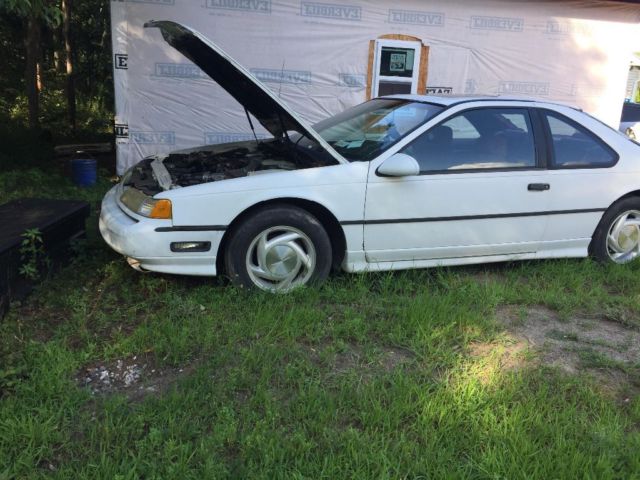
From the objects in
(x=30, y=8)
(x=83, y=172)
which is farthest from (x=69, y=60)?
(x=30, y=8)

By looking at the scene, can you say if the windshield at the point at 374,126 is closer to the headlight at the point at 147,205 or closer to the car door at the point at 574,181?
the car door at the point at 574,181

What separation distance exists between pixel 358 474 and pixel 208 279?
223cm

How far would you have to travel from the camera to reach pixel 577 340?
3.55 m

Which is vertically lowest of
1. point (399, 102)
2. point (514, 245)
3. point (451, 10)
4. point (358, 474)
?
point (358, 474)

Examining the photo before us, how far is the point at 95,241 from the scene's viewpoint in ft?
15.4

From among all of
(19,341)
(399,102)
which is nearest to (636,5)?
(399,102)

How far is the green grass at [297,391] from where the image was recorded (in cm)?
234

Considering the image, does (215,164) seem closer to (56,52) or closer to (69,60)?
(69,60)

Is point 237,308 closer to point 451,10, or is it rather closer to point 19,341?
point 19,341

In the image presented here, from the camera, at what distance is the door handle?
4.29 m

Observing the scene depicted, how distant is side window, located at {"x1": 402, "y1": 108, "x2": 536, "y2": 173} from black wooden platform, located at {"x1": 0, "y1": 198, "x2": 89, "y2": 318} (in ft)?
8.50

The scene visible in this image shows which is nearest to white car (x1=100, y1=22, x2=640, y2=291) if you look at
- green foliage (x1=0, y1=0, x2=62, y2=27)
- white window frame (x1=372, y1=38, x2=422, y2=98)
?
green foliage (x1=0, y1=0, x2=62, y2=27)

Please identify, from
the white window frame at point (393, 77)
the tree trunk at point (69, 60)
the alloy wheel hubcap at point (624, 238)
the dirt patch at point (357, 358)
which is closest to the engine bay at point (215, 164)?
the dirt patch at point (357, 358)

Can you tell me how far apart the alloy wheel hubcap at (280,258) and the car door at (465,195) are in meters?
0.46
